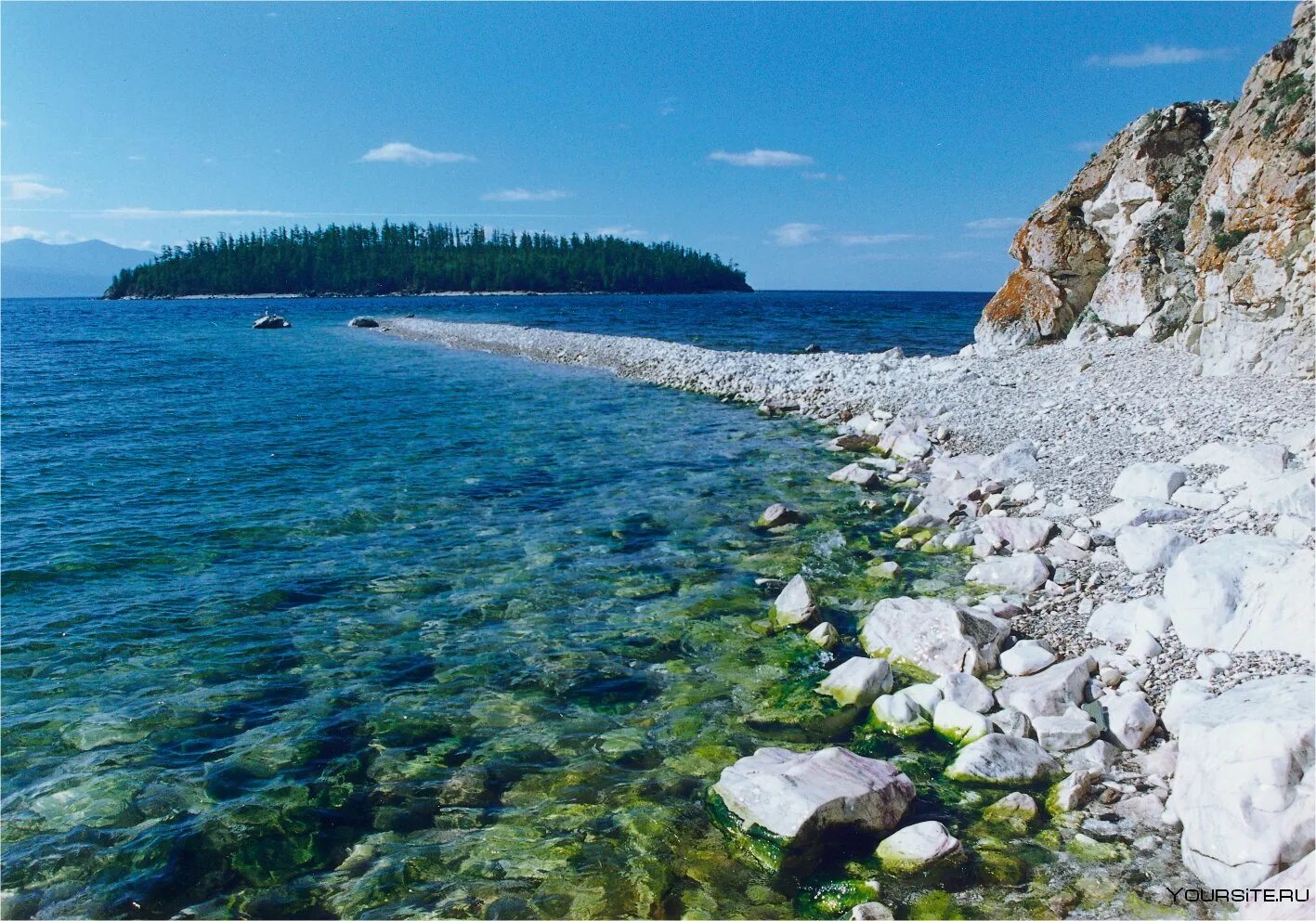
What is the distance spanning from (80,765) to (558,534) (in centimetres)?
681

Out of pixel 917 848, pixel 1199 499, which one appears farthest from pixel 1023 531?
pixel 917 848

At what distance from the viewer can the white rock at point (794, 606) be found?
888 cm

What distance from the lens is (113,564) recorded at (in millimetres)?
11219

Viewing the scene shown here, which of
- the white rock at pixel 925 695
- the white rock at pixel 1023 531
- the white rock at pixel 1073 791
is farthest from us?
the white rock at pixel 1023 531

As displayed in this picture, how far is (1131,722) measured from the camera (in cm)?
604

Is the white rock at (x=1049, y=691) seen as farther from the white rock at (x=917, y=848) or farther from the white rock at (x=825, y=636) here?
the white rock at (x=825, y=636)

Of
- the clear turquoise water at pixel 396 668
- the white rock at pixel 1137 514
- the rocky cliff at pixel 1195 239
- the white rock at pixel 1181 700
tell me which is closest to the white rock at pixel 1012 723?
the white rock at pixel 1181 700

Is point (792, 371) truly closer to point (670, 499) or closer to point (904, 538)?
point (670, 499)

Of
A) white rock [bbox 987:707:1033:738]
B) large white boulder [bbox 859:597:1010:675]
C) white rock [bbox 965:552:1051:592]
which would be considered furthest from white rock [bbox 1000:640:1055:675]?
white rock [bbox 965:552:1051:592]

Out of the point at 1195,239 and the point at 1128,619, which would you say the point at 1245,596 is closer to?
the point at 1128,619

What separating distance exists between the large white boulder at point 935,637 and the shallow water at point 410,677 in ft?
2.73

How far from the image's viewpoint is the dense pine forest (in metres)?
172

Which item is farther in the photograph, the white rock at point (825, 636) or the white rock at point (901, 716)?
the white rock at point (825, 636)

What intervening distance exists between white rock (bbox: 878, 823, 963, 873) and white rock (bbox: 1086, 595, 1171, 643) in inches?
123
